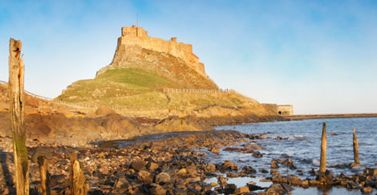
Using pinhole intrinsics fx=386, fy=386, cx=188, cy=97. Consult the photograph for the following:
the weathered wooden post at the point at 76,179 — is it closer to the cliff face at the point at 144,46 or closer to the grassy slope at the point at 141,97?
the grassy slope at the point at 141,97

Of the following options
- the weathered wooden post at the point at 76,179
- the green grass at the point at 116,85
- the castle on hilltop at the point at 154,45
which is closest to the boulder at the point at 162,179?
the weathered wooden post at the point at 76,179

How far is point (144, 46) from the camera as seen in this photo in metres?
140

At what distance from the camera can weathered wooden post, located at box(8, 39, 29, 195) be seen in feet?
33.1

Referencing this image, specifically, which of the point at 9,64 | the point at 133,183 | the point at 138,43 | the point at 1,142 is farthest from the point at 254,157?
the point at 138,43

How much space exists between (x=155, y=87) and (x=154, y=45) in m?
37.8

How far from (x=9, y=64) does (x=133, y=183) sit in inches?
359

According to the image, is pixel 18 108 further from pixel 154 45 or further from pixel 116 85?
pixel 154 45

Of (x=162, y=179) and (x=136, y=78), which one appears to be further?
(x=136, y=78)

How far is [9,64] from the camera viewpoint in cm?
1008

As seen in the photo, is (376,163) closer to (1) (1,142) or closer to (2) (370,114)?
(1) (1,142)

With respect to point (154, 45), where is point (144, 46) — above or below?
below

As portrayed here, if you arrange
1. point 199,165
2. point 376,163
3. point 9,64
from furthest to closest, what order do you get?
point 376,163 → point 199,165 → point 9,64

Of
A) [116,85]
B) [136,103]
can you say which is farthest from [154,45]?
[136,103]

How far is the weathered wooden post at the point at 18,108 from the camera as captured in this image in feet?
33.1
